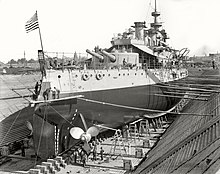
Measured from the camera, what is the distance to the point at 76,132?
10.3 metres

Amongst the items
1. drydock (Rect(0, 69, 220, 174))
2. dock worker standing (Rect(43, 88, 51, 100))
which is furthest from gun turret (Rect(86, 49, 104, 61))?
dock worker standing (Rect(43, 88, 51, 100))

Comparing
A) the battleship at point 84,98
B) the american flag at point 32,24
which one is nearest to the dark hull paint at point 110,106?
the battleship at point 84,98

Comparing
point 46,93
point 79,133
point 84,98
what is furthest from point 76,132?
point 46,93

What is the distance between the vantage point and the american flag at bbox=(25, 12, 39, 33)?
9234 millimetres

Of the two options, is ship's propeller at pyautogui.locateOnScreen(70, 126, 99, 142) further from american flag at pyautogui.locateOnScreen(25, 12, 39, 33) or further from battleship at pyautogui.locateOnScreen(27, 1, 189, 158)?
american flag at pyautogui.locateOnScreen(25, 12, 39, 33)

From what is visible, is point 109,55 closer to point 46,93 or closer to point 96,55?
point 96,55

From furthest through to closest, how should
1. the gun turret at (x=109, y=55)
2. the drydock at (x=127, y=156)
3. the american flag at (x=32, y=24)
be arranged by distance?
1. the gun turret at (x=109, y=55)
2. the american flag at (x=32, y=24)
3. the drydock at (x=127, y=156)

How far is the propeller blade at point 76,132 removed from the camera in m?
10.2

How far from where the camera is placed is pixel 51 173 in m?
9.93

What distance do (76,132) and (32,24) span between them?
4.46 meters

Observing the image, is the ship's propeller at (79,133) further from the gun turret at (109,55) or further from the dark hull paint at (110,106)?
the gun turret at (109,55)

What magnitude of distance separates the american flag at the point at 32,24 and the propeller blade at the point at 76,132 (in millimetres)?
4142

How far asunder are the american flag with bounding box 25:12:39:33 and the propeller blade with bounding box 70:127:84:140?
414 centimetres

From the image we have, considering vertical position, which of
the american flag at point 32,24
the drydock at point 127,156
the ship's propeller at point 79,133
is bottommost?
the drydock at point 127,156
